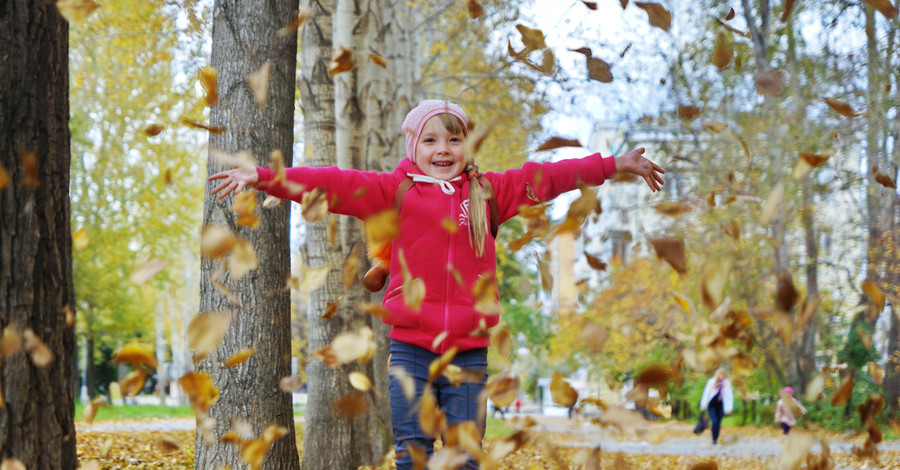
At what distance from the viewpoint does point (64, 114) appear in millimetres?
2801

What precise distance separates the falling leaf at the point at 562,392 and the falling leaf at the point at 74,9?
2.15 m

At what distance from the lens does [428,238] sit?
299 centimetres

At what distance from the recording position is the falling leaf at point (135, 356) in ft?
9.38

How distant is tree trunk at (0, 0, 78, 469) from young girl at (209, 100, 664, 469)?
1.91ft

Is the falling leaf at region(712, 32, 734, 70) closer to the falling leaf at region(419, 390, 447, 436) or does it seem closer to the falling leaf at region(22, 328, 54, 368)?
the falling leaf at region(419, 390, 447, 436)

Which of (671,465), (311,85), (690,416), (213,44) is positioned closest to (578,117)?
(671,465)

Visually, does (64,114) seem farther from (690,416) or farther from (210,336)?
(690,416)

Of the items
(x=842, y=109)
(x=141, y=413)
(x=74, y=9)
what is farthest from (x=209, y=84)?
(x=141, y=413)

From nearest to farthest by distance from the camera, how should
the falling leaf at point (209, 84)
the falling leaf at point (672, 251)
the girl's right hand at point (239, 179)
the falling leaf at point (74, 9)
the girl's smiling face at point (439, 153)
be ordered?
the falling leaf at point (74, 9) → the girl's right hand at point (239, 179) → the falling leaf at point (672, 251) → the girl's smiling face at point (439, 153) → the falling leaf at point (209, 84)

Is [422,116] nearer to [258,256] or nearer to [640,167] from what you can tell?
[640,167]

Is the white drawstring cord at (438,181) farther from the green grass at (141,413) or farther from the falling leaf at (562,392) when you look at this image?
the green grass at (141,413)

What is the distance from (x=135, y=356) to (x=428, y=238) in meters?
1.16

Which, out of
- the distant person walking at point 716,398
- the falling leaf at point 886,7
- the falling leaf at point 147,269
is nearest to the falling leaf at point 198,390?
the falling leaf at point 147,269

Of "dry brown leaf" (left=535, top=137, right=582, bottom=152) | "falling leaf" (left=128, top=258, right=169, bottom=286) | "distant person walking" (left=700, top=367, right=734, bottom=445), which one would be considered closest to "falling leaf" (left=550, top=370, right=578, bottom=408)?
"dry brown leaf" (left=535, top=137, right=582, bottom=152)
